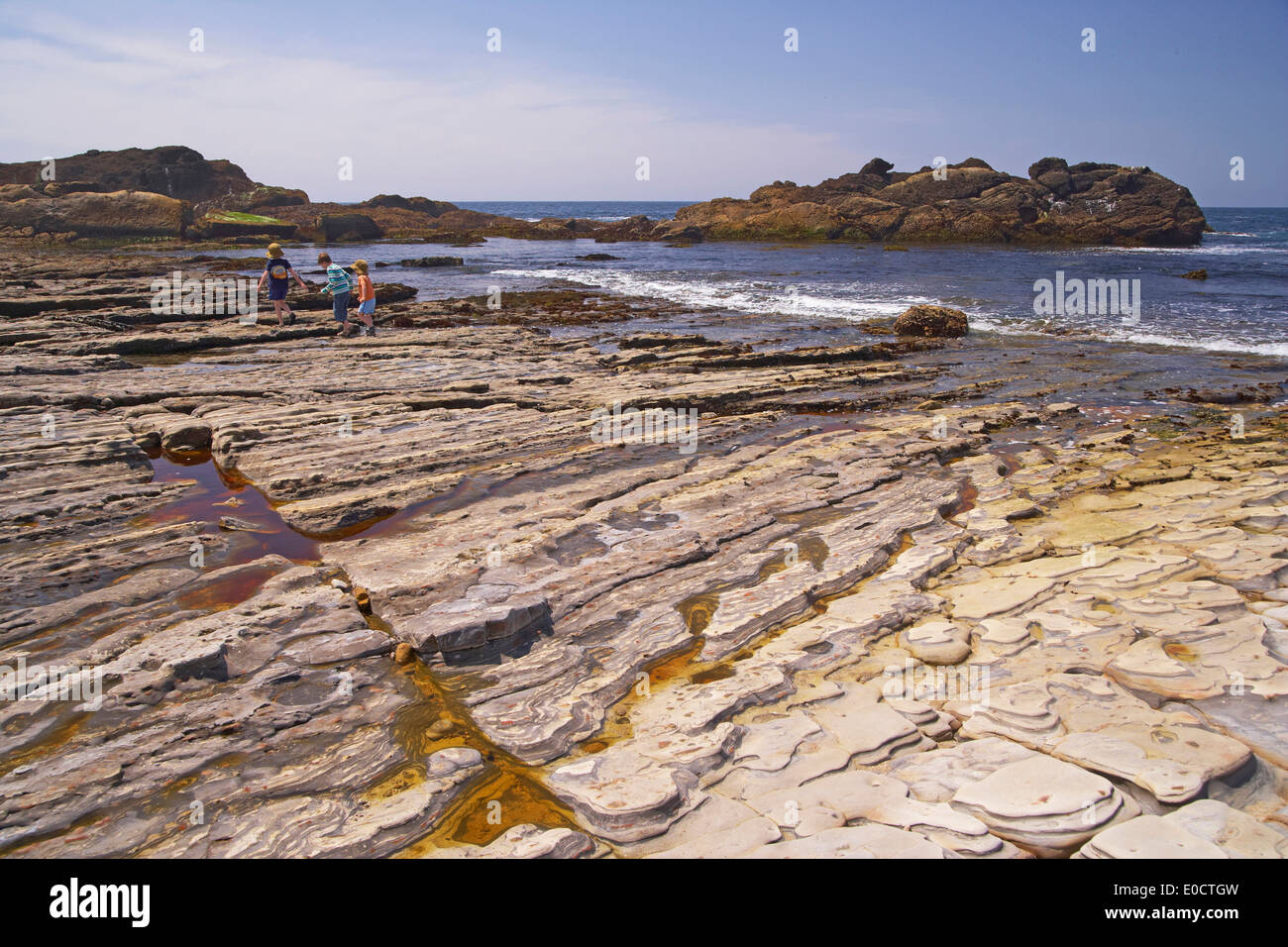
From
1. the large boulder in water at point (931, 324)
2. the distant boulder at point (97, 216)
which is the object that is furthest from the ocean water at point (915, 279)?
the distant boulder at point (97, 216)

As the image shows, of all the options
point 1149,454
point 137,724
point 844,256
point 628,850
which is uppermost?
point 844,256

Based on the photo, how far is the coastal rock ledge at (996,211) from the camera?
67.8 metres

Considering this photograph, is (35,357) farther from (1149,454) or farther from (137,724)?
(1149,454)

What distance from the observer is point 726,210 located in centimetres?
8681

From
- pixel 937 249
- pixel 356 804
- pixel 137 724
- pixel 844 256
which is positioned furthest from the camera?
pixel 937 249

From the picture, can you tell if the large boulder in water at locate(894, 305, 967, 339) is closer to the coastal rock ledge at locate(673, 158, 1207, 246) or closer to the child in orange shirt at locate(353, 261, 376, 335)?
the child in orange shirt at locate(353, 261, 376, 335)

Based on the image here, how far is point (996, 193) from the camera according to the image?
243ft

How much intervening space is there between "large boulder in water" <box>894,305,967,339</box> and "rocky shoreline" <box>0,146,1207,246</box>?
53.0 meters

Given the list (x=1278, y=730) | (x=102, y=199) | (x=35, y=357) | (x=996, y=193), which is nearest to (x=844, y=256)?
(x=996, y=193)

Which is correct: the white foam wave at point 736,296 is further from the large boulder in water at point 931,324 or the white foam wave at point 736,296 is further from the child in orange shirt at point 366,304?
the child in orange shirt at point 366,304

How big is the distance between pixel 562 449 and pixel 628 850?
7459 mm

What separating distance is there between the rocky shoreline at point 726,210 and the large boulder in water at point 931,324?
52969mm

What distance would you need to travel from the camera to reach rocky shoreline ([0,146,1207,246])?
57.7 metres

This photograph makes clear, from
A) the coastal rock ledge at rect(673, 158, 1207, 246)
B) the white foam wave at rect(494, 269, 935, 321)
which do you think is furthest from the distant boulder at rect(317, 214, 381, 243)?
the coastal rock ledge at rect(673, 158, 1207, 246)
